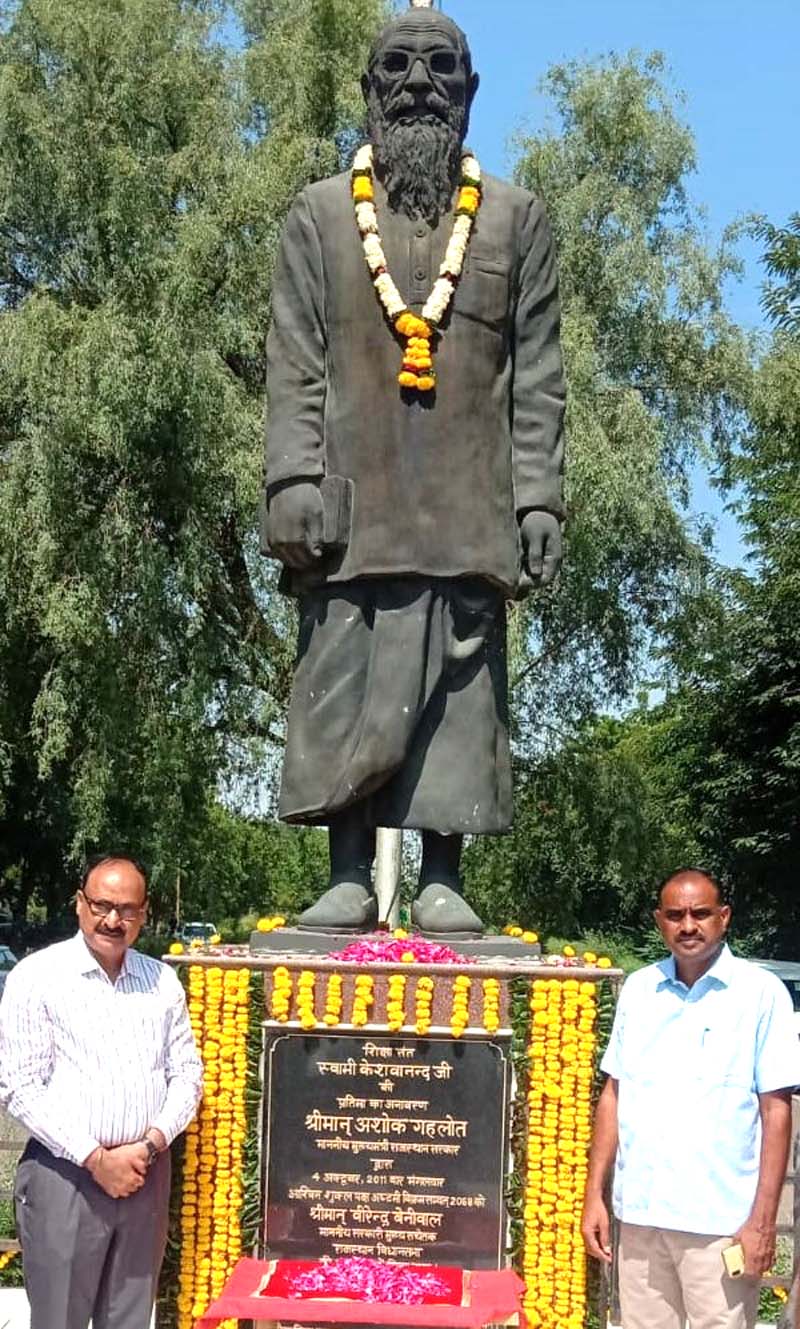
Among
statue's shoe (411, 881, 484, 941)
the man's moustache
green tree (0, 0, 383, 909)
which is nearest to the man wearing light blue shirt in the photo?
statue's shoe (411, 881, 484, 941)

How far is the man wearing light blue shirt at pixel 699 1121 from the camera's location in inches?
144

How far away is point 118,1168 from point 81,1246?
209mm

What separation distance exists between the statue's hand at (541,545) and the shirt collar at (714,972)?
57.5 inches

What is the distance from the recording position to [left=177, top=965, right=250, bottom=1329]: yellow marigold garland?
14.4 feet

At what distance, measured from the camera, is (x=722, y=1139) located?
368cm

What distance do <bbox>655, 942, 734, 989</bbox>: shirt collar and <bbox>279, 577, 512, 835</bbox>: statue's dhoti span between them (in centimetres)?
111

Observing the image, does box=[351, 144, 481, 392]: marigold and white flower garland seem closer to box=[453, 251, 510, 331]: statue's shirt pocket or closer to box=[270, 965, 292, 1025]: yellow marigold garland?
box=[453, 251, 510, 331]: statue's shirt pocket

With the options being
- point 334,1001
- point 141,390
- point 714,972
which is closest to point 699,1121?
point 714,972

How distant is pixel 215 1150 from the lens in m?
4.42

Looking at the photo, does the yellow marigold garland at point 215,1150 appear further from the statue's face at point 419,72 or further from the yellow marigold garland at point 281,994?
the statue's face at point 419,72

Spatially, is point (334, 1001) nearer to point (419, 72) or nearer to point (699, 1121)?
point (699, 1121)

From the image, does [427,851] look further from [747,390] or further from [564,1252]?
[747,390]

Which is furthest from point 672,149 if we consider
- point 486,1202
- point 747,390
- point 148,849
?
point 486,1202

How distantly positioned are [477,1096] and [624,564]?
11636 millimetres
